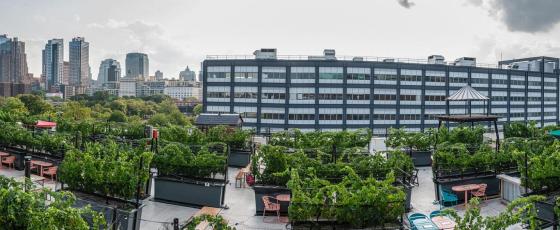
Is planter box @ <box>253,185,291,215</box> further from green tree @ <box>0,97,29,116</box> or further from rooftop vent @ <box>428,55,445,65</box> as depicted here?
rooftop vent @ <box>428,55,445,65</box>

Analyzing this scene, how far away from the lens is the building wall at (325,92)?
223ft

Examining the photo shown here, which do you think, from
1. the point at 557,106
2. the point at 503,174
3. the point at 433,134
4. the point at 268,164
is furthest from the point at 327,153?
the point at 557,106

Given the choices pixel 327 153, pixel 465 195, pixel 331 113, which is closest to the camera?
pixel 465 195

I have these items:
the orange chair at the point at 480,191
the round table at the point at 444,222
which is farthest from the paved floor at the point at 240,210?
the round table at the point at 444,222

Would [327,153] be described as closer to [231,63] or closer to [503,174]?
[503,174]

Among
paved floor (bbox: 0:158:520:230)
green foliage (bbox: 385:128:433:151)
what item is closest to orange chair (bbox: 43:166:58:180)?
paved floor (bbox: 0:158:520:230)

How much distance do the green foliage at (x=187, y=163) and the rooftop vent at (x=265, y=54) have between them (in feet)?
176

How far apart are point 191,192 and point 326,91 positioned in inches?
2137

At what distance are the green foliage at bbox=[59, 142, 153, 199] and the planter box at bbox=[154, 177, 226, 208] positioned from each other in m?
2.92

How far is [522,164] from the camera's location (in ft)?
47.0

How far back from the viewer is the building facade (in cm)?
6794

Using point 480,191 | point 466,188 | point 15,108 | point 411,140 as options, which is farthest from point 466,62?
point 15,108

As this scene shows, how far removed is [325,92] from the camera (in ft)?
224

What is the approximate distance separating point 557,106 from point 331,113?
5973 cm
